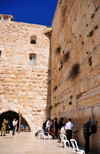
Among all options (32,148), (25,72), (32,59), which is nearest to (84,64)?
(32,148)

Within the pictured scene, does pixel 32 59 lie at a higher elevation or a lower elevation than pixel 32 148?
higher

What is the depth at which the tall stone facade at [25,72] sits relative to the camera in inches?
453

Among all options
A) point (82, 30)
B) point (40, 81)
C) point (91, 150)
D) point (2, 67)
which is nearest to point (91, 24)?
point (82, 30)

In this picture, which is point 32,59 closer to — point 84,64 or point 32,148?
point 84,64

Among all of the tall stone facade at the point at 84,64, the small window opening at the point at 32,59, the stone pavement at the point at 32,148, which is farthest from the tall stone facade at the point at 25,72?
the stone pavement at the point at 32,148

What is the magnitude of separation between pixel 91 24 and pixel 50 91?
7.83 metres

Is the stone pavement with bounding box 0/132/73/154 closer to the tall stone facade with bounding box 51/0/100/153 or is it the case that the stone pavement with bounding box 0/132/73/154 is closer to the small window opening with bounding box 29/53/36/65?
the tall stone facade with bounding box 51/0/100/153

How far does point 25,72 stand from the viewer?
1227cm

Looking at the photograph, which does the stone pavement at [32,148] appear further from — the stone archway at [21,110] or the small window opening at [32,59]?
the small window opening at [32,59]

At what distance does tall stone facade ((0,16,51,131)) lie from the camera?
37.8 ft

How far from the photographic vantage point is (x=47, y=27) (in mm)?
14039

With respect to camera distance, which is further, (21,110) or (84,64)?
(21,110)

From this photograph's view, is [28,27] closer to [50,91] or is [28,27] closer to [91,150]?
[50,91]

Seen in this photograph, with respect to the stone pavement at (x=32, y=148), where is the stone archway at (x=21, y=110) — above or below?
above
